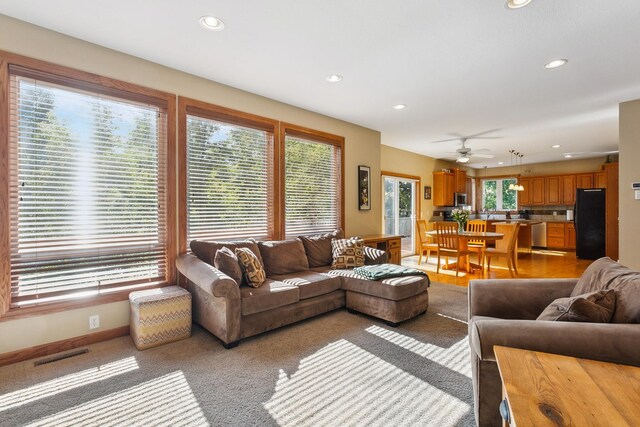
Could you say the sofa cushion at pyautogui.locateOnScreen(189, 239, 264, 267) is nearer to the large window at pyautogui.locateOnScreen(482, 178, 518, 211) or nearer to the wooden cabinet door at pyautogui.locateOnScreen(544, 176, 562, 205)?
the wooden cabinet door at pyautogui.locateOnScreen(544, 176, 562, 205)

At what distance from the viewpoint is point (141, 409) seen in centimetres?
187

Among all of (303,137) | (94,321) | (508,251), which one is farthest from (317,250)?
(508,251)

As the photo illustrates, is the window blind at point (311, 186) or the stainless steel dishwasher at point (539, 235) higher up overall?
the window blind at point (311, 186)

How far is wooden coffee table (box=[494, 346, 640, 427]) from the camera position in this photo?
0.88 metres

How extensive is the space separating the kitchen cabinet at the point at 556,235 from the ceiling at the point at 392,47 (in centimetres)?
507

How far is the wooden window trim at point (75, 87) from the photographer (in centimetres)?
239

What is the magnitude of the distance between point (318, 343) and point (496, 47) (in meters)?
3.13

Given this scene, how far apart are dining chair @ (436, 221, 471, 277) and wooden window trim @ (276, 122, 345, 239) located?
1930 mm

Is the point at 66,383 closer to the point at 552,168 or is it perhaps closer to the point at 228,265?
the point at 228,265

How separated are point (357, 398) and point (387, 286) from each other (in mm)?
1340

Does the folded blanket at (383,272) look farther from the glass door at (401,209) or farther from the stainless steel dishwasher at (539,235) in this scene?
the stainless steel dishwasher at (539,235)

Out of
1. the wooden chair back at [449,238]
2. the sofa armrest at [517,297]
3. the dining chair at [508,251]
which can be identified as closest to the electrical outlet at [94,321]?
the sofa armrest at [517,297]

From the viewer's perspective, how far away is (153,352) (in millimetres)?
2604

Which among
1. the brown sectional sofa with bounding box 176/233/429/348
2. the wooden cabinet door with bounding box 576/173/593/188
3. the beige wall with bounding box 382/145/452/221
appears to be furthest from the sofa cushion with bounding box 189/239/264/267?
the wooden cabinet door with bounding box 576/173/593/188
